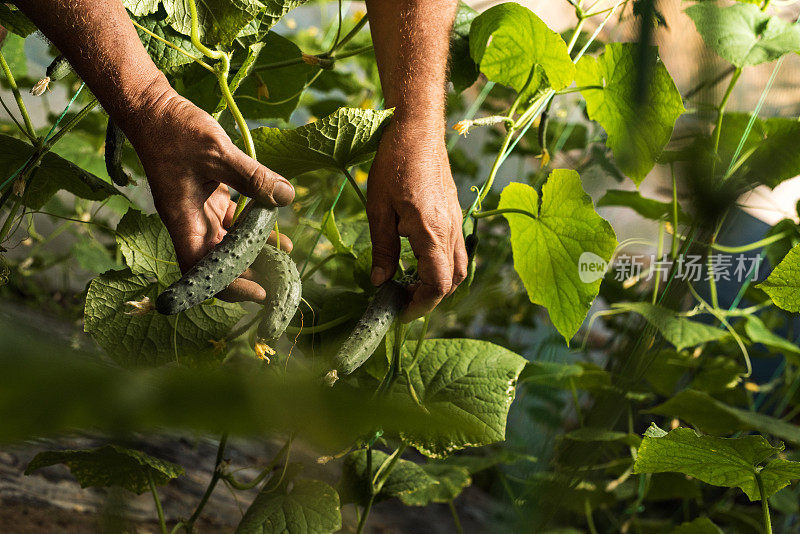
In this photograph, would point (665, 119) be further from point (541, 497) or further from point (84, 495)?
point (84, 495)

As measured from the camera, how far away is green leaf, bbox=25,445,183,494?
0.69 m

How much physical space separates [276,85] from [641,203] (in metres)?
0.83

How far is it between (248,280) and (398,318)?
202 mm

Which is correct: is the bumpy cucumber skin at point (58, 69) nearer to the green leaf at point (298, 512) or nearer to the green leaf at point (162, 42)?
the green leaf at point (162, 42)

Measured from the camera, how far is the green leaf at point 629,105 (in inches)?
35.4

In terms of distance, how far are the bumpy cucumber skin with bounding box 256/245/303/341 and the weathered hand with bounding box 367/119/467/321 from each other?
0.45ft

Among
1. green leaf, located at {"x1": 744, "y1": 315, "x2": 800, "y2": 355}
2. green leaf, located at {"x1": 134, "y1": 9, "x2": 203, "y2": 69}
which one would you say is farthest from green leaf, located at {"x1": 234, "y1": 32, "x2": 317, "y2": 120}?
green leaf, located at {"x1": 744, "y1": 315, "x2": 800, "y2": 355}

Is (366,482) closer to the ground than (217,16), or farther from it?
closer to the ground

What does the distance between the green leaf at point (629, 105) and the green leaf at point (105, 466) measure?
29.8 inches

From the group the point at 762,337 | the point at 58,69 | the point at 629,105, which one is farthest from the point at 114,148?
the point at 762,337

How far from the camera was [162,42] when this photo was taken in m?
0.74

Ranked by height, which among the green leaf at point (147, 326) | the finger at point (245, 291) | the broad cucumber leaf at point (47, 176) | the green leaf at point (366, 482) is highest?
the broad cucumber leaf at point (47, 176)

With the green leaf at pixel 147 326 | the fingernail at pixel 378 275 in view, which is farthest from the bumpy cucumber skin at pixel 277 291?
the green leaf at pixel 147 326

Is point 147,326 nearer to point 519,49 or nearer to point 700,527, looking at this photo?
point 519,49
